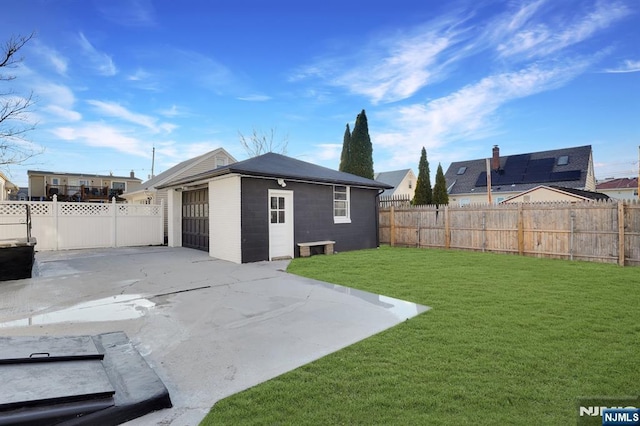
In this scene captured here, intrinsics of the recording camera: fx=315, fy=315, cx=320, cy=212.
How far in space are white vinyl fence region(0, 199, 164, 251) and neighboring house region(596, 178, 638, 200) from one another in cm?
4046

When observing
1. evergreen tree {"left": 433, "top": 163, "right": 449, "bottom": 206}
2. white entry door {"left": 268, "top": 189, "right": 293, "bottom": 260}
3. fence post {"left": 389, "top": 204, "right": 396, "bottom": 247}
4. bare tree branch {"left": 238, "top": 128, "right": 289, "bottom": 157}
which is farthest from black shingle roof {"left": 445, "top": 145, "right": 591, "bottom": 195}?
white entry door {"left": 268, "top": 189, "right": 293, "bottom": 260}

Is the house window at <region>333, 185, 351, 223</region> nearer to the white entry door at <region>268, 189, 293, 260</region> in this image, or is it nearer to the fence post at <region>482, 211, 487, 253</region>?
the white entry door at <region>268, 189, 293, 260</region>

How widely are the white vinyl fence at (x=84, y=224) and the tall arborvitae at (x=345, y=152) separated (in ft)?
39.5

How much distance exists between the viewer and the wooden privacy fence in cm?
897

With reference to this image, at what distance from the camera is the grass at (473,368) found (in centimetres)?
222

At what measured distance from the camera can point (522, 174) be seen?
25.0 m

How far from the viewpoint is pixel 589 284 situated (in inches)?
249

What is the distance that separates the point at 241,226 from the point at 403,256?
5.38 meters

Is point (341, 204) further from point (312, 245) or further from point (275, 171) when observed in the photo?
point (275, 171)

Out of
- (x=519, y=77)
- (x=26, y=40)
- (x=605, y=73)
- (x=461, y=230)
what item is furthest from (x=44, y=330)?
(x=605, y=73)

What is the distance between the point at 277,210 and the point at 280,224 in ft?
1.52

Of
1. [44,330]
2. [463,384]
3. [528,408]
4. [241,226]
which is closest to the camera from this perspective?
[528,408]

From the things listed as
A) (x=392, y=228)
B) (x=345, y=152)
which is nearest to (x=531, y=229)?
(x=392, y=228)

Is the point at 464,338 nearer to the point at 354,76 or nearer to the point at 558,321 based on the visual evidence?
the point at 558,321
